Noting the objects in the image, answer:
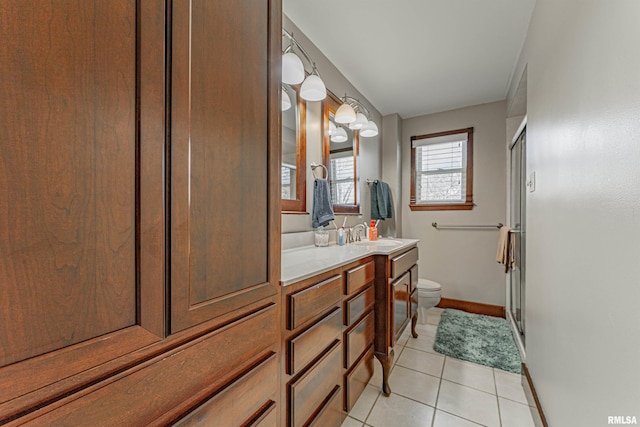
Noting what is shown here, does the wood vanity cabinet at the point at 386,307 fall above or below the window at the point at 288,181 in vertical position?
below

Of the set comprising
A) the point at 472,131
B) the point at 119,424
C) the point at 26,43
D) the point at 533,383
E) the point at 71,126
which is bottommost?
the point at 533,383

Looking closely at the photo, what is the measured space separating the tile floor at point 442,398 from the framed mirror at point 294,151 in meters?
1.30

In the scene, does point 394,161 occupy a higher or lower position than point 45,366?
higher

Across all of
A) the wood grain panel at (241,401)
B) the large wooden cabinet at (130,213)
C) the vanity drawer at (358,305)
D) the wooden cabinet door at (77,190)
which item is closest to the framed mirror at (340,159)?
the vanity drawer at (358,305)

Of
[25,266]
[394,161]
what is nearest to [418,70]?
[394,161]

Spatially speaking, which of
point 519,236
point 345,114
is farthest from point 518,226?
point 345,114

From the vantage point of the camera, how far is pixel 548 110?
1.35 meters

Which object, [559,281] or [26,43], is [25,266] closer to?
[26,43]

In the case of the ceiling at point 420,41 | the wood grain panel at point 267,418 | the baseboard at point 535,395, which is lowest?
the baseboard at point 535,395

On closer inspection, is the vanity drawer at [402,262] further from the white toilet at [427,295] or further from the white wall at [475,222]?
the white wall at [475,222]

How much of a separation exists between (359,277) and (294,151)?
97 cm

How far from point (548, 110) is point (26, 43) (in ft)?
6.12

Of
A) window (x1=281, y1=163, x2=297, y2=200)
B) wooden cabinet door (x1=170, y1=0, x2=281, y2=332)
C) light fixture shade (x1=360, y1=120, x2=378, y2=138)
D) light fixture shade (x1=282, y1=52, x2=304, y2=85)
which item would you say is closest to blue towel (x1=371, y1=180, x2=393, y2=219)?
light fixture shade (x1=360, y1=120, x2=378, y2=138)

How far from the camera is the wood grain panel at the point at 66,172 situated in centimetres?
41
